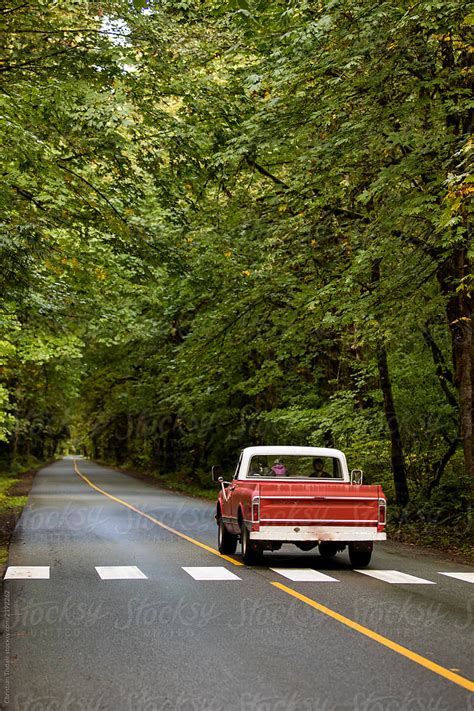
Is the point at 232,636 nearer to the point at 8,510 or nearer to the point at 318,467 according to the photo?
the point at 318,467

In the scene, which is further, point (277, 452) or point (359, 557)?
point (277, 452)

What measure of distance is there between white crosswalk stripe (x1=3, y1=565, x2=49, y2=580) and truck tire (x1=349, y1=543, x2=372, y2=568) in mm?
4561

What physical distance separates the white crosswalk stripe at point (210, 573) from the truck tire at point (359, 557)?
2051 millimetres

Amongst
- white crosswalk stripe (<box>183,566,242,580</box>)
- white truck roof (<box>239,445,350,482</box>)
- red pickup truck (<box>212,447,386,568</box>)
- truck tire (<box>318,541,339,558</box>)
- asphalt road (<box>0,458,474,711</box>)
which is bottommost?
asphalt road (<box>0,458,474,711</box>)

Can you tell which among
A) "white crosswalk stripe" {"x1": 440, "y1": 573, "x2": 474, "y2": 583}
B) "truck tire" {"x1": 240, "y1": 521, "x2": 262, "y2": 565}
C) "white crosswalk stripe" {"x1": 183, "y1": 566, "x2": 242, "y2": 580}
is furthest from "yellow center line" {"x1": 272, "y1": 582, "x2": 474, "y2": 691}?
"white crosswalk stripe" {"x1": 440, "y1": 573, "x2": 474, "y2": 583}

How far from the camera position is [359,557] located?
13.9 metres

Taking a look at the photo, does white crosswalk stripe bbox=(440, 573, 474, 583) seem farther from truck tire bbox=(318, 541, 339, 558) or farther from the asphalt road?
truck tire bbox=(318, 541, 339, 558)

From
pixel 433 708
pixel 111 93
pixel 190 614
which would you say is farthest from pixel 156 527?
pixel 433 708

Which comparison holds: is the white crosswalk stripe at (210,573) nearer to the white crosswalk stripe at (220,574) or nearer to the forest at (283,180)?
the white crosswalk stripe at (220,574)

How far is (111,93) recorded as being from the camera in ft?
48.9

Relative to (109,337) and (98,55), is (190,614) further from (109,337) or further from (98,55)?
(109,337)

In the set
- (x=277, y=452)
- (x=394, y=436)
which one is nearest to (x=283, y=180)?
(x=394, y=436)

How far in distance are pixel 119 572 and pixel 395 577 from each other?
3.83m

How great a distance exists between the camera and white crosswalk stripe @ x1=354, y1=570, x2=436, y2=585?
12.1 m
